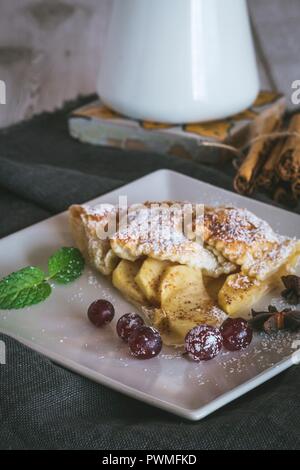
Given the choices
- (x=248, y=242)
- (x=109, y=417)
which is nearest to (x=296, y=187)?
(x=248, y=242)

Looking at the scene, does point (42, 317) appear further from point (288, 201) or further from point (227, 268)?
point (288, 201)

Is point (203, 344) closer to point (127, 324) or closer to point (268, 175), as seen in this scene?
point (127, 324)

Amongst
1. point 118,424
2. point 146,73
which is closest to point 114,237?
point 118,424

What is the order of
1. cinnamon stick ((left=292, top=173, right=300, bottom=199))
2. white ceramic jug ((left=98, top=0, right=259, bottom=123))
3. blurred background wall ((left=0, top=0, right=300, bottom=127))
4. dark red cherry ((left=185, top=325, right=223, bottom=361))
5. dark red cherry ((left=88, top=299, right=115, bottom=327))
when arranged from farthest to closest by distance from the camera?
blurred background wall ((left=0, top=0, right=300, bottom=127)), white ceramic jug ((left=98, top=0, right=259, bottom=123)), cinnamon stick ((left=292, top=173, right=300, bottom=199)), dark red cherry ((left=88, top=299, right=115, bottom=327)), dark red cherry ((left=185, top=325, right=223, bottom=361))

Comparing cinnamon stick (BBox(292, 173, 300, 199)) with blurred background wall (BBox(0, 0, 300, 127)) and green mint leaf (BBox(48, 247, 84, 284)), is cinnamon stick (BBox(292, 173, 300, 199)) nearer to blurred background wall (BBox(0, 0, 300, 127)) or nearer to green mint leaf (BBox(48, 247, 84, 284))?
green mint leaf (BBox(48, 247, 84, 284))

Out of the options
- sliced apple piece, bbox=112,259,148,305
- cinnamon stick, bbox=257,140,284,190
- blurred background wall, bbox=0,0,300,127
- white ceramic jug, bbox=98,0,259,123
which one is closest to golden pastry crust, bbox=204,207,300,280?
sliced apple piece, bbox=112,259,148,305

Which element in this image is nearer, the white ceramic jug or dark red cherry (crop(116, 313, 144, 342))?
dark red cherry (crop(116, 313, 144, 342))
